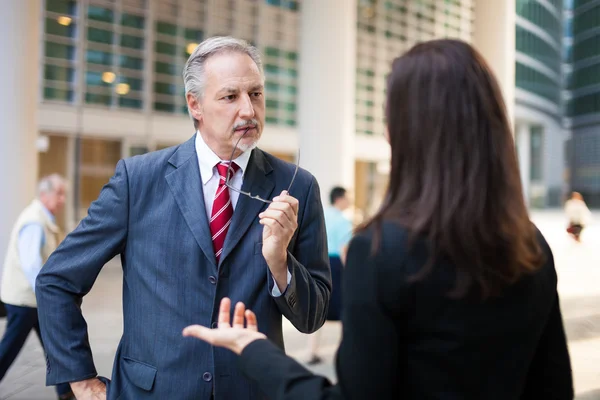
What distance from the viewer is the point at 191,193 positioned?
6.73 ft

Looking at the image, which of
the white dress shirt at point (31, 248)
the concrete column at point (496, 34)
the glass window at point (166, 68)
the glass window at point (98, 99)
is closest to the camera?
the white dress shirt at point (31, 248)

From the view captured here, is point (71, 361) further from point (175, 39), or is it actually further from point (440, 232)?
point (175, 39)

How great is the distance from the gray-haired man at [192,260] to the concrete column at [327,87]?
13407 mm

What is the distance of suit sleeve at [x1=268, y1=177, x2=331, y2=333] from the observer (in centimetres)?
194

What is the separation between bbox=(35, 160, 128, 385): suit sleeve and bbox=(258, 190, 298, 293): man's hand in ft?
1.72

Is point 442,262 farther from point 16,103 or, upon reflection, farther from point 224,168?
point 16,103

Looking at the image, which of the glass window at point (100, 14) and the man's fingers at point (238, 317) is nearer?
the man's fingers at point (238, 317)

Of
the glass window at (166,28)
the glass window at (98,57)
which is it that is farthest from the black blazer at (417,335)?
the glass window at (166,28)

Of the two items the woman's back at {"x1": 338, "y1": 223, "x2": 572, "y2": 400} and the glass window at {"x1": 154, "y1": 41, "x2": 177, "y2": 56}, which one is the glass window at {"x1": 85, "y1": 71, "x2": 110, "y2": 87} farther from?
the woman's back at {"x1": 338, "y1": 223, "x2": 572, "y2": 400}

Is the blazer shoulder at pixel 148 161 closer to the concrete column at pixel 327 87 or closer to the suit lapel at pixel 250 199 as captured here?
the suit lapel at pixel 250 199

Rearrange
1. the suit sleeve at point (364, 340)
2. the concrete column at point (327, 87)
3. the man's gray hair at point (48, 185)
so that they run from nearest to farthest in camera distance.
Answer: the suit sleeve at point (364, 340), the man's gray hair at point (48, 185), the concrete column at point (327, 87)

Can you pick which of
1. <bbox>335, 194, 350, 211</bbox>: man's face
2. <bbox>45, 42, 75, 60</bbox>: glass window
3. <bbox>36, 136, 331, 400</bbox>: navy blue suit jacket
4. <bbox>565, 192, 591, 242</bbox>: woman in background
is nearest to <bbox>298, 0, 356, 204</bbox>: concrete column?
<bbox>45, 42, 75, 60</bbox>: glass window

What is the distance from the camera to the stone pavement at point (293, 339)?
5852mm

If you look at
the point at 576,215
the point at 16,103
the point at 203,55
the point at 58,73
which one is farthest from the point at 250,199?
the point at 576,215
